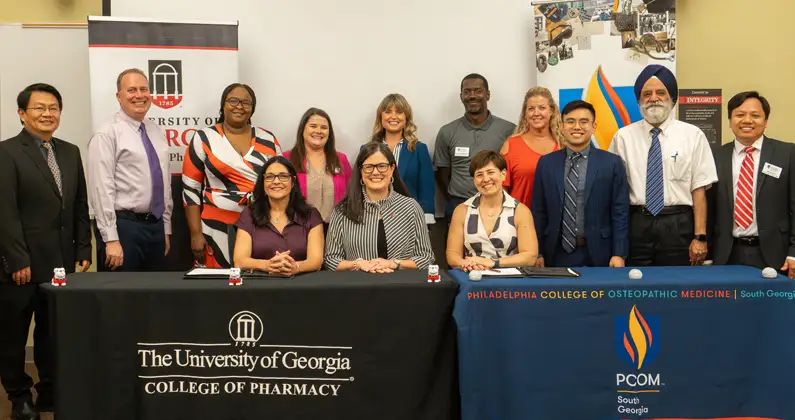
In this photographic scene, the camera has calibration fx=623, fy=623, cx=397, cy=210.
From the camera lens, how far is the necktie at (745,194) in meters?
3.24

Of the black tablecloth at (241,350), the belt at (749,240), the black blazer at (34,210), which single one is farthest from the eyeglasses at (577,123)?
the black blazer at (34,210)

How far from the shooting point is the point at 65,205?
3.18 m

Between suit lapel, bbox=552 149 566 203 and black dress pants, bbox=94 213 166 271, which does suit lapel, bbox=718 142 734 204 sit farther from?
black dress pants, bbox=94 213 166 271

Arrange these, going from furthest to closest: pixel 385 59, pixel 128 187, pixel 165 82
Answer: pixel 385 59
pixel 165 82
pixel 128 187

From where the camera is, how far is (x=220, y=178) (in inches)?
145

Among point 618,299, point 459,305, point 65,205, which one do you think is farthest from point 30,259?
point 618,299

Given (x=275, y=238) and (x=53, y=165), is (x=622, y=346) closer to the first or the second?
(x=275, y=238)

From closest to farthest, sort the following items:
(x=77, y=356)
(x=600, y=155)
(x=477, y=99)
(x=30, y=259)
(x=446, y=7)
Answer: (x=77, y=356), (x=30, y=259), (x=600, y=155), (x=477, y=99), (x=446, y=7)

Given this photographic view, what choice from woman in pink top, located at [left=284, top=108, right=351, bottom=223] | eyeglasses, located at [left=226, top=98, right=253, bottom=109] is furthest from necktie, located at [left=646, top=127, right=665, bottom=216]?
eyeglasses, located at [left=226, top=98, right=253, bottom=109]

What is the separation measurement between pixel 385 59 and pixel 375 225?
189 cm

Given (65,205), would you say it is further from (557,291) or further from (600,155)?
(600,155)

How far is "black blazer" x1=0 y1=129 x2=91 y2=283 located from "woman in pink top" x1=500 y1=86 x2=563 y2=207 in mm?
2416

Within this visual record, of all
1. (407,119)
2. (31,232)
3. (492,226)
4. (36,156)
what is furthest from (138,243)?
(492,226)

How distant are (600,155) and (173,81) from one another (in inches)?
107
